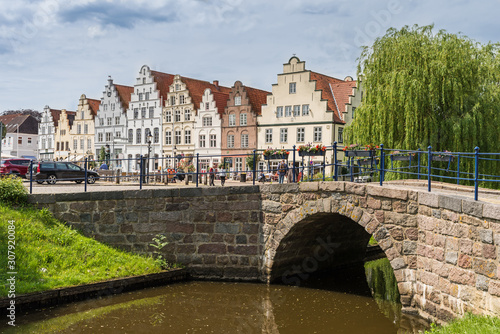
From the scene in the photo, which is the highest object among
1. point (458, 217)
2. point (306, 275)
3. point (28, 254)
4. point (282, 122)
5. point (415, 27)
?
point (415, 27)

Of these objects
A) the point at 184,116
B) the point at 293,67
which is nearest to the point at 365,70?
the point at 293,67

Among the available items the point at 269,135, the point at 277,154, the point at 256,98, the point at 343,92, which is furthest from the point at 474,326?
the point at 256,98

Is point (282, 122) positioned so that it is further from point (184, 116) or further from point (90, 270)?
point (90, 270)

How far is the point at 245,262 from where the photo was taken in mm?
13664

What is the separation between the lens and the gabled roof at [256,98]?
1717 inches

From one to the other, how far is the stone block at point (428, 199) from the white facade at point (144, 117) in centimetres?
4116

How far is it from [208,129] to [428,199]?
37.8 metres

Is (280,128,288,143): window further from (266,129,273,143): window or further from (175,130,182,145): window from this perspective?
(175,130,182,145): window

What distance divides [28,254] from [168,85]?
41.7 metres

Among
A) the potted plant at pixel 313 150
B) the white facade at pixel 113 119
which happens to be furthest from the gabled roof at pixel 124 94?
the potted plant at pixel 313 150

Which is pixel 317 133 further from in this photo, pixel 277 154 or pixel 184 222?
pixel 184 222

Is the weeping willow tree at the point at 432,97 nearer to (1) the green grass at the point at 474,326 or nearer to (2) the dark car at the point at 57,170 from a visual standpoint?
(1) the green grass at the point at 474,326

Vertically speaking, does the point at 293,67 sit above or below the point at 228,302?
above

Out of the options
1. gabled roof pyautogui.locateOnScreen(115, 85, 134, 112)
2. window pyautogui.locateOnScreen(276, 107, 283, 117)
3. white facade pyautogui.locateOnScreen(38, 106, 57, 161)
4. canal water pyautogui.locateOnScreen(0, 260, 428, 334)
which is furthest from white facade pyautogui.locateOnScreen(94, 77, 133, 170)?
canal water pyautogui.locateOnScreen(0, 260, 428, 334)
